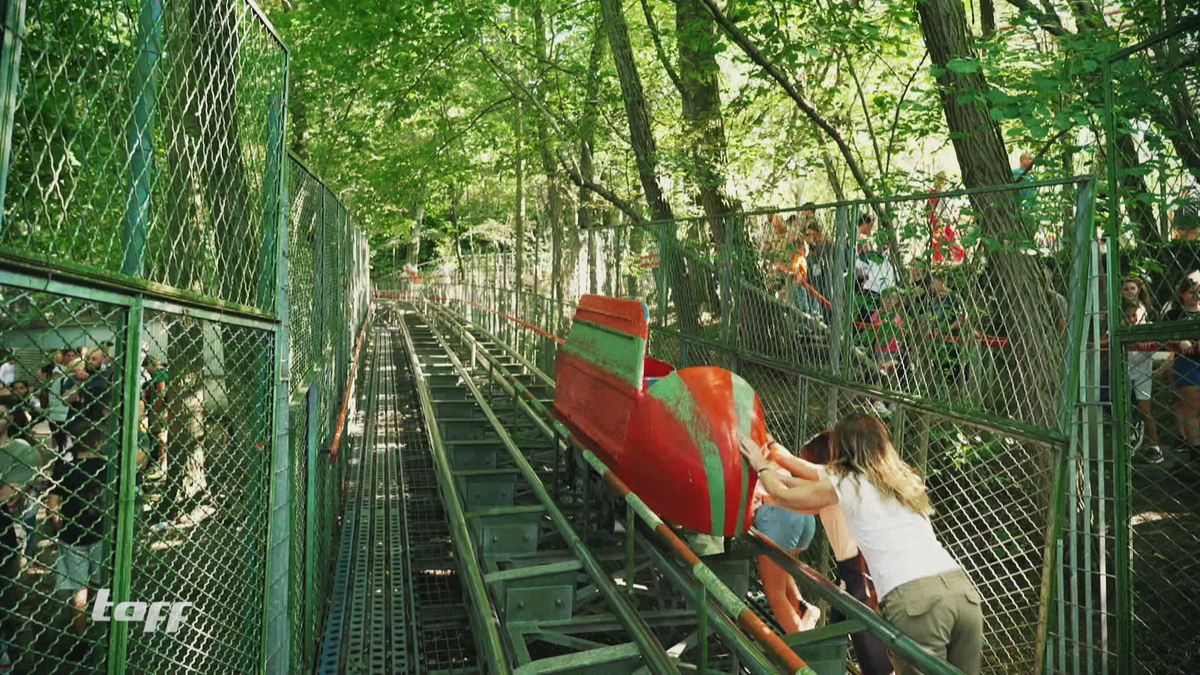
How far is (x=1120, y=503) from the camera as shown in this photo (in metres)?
3.42

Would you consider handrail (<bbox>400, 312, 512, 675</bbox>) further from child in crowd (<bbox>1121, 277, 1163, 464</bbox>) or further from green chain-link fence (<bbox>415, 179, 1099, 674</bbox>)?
child in crowd (<bbox>1121, 277, 1163, 464</bbox>)

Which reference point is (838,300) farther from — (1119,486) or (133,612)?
(133,612)

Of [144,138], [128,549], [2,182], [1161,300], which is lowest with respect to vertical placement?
[128,549]

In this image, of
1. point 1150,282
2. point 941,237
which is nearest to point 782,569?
point 941,237

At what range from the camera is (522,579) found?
15.3 ft

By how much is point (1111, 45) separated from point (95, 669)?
20.0 ft

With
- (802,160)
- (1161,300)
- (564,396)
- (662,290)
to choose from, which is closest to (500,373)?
(662,290)

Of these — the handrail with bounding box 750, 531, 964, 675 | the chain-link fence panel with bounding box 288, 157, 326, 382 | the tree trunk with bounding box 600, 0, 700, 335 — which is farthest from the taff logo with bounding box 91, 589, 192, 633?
the tree trunk with bounding box 600, 0, 700, 335

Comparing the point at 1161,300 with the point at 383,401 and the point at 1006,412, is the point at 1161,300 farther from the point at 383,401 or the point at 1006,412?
the point at 383,401

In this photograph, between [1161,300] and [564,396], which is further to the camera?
[564,396]

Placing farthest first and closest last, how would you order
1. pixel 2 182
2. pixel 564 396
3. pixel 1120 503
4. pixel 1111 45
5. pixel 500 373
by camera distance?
pixel 500 373, pixel 564 396, pixel 1111 45, pixel 1120 503, pixel 2 182

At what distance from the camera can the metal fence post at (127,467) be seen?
2.36m

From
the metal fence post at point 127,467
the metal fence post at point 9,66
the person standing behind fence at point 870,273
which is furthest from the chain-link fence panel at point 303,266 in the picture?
the person standing behind fence at point 870,273

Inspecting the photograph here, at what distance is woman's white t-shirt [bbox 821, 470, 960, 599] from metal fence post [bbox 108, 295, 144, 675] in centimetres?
282
